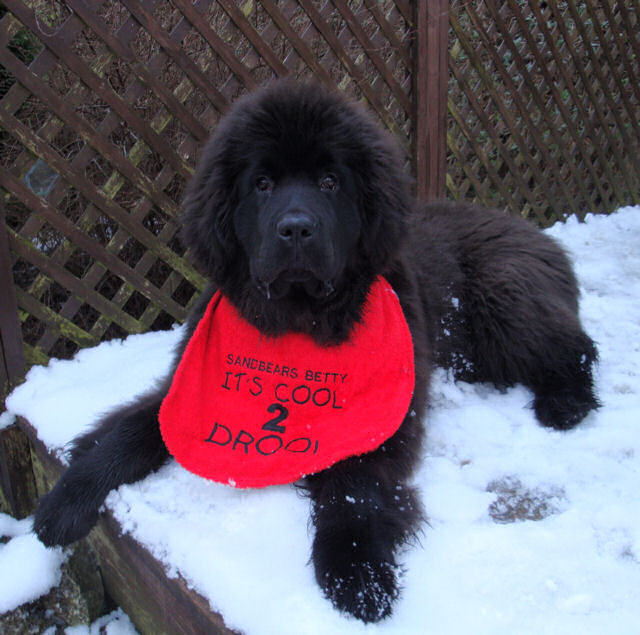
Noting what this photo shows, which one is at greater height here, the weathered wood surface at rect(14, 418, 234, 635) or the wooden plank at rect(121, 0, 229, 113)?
the wooden plank at rect(121, 0, 229, 113)

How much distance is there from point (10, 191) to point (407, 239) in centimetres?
181

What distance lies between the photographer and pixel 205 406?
1919mm

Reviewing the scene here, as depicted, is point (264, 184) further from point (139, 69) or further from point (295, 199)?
point (139, 69)

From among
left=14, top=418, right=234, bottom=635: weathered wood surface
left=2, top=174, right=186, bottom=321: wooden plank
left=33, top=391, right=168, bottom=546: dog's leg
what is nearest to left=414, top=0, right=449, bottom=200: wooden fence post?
left=2, top=174, right=186, bottom=321: wooden plank

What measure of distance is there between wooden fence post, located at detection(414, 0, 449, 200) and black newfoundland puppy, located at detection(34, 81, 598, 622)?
6.04 feet

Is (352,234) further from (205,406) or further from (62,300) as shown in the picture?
(62,300)

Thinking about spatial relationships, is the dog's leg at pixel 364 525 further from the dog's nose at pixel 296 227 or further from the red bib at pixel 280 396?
the dog's nose at pixel 296 227

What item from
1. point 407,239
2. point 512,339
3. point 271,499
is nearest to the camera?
point 271,499

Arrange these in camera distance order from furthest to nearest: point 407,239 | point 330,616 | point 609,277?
point 609,277 < point 407,239 < point 330,616

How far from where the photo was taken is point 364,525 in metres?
1.48

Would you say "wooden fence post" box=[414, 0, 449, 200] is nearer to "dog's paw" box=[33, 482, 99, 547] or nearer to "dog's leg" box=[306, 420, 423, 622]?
"dog's leg" box=[306, 420, 423, 622]

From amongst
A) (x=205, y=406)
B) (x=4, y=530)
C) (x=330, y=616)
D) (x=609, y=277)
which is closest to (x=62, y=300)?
(x=4, y=530)

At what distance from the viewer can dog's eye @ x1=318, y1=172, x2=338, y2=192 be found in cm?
180

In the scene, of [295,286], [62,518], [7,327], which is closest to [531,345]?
[295,286]
